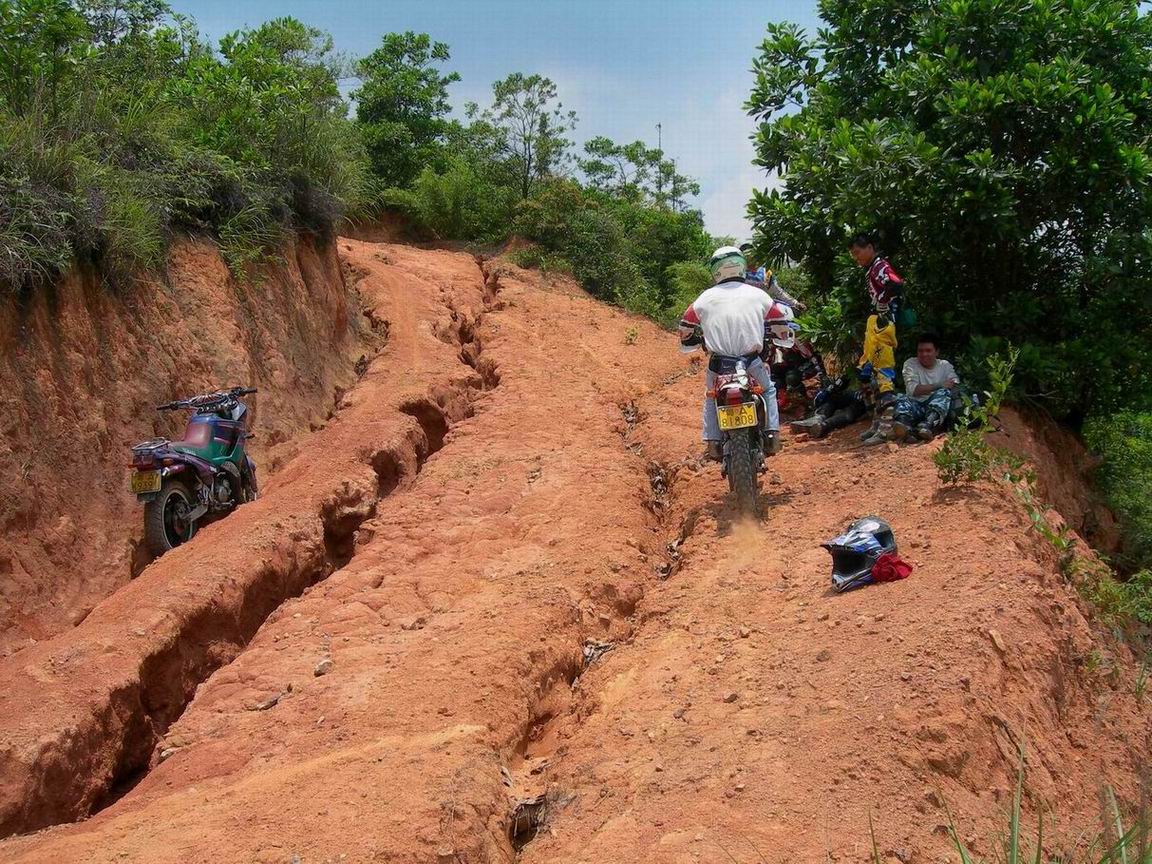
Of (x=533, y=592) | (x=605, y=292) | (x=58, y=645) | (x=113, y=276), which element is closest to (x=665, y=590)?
(x=533, y=592)

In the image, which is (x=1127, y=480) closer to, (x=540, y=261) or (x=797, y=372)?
(x=797, y=372)

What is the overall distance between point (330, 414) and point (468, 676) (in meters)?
5.80

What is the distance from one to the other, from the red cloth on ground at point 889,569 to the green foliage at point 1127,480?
3329 millimetres

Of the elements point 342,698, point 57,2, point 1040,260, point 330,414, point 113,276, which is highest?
point 57,2

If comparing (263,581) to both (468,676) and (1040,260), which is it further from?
(1040,260)

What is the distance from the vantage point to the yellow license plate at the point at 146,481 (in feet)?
22.7

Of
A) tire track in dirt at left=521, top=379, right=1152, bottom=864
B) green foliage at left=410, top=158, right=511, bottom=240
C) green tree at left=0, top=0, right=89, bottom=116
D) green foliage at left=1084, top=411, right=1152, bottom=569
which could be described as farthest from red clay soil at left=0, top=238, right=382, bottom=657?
green foliage at left=410, top=158, right=511, bottom=240

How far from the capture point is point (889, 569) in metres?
5.02

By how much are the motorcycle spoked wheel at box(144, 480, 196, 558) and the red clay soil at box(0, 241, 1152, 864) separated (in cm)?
46

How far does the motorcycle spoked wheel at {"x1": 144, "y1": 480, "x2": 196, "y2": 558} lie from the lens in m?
7.05

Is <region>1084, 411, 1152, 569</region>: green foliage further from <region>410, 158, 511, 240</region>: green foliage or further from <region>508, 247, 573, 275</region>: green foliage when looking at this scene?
<region>410, 158, 511, 240</region>: green foliage

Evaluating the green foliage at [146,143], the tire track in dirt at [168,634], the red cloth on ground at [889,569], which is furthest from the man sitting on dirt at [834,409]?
the green foliage at [146,143]

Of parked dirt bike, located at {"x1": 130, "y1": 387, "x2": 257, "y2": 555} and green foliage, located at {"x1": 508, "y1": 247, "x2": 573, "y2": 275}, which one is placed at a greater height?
green foliage, located at {"x1": 508, "y1": 247, "x2": 573, "y2": 275}

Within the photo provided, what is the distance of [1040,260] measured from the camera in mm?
7527
